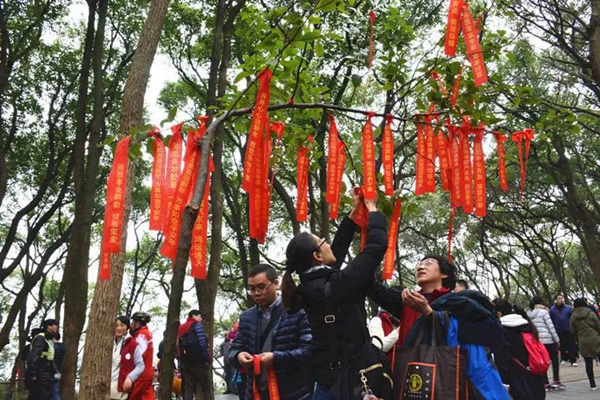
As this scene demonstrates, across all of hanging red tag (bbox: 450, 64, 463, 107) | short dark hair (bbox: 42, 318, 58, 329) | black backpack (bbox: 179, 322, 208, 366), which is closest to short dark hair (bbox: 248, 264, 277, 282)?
hanging red tag (bbox: 450, 64, 463, 107)

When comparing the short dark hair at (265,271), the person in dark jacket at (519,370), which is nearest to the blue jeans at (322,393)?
the short dark hair at (265,271)

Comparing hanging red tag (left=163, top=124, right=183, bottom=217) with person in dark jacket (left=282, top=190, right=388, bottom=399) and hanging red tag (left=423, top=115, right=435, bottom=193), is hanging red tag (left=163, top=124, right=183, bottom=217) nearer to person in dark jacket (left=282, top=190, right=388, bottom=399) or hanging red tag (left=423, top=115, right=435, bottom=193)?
person in dark jacket (left=282, top=190, right=388, bottom=399)

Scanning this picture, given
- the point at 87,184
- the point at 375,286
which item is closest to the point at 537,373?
the point at 375,286

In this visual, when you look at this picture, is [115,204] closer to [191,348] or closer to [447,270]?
[447,270]

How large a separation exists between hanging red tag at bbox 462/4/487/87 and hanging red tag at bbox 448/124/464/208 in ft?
2.54

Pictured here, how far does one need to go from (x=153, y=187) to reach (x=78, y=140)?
648 cm

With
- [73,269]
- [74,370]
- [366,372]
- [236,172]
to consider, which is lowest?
[74,370]

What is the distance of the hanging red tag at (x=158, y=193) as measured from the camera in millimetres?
4254

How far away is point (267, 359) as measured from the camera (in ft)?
11.7

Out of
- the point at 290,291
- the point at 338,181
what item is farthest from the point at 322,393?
the point at 338,181

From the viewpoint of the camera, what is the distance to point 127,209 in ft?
18.4

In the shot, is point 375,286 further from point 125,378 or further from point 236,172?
point 236,172

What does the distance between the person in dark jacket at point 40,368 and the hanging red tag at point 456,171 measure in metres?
6.18

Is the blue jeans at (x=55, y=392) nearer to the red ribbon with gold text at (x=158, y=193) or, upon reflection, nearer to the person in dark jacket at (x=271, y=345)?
the red ribbon with gold text at (x=158, y=193)
